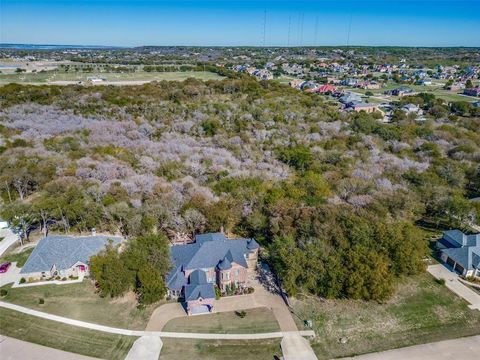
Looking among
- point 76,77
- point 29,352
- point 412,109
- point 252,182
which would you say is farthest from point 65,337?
point 76,77

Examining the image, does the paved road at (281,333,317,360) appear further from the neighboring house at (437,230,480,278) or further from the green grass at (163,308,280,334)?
→ the neighboring house at (437,230,480,278)

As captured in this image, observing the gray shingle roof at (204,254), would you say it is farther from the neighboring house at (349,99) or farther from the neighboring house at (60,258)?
the neighboring house at (349,99)

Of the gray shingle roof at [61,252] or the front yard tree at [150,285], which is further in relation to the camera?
the gray shingle roof at [61,252]

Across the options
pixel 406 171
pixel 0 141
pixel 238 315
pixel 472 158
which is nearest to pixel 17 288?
pixel 238 315

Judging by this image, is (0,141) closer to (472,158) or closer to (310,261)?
(310,261)

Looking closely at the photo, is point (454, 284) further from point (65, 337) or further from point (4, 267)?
point (4, 267)

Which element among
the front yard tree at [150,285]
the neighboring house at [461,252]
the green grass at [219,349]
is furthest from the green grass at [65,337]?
the neighboring house at [461,252]

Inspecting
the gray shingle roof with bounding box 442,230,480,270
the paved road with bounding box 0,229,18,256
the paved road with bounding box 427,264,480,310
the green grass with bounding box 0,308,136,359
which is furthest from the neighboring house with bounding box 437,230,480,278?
the paved road with bounding box 0,229,18,256
